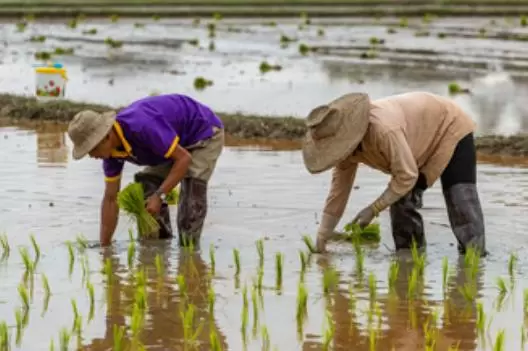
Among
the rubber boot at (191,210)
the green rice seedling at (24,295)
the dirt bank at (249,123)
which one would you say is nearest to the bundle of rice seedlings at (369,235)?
the rubber boot at (191,210)

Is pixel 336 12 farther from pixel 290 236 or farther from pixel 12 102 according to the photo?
pixel 290 236

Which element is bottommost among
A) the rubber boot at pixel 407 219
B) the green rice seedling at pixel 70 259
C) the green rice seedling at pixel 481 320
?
the green rice seedling at pixel 481 320

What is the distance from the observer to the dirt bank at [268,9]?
26031 millimetres

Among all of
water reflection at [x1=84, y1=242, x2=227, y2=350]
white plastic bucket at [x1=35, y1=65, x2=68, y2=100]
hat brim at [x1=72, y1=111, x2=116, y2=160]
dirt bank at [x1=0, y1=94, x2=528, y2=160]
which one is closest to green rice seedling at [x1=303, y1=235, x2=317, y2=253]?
water reflection at [x1=84, y1=242, x2=227, y2=350]

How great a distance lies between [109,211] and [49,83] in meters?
5.51

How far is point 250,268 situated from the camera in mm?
6375

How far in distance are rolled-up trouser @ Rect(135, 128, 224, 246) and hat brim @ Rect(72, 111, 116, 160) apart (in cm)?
69

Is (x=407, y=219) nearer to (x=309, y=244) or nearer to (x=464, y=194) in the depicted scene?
(x=464, y=194)

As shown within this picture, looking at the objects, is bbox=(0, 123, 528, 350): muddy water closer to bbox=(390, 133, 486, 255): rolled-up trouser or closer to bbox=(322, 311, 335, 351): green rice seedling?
bbox=(322, 311, 335, 351): green rice seedling

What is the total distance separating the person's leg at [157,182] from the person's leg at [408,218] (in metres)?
1.27

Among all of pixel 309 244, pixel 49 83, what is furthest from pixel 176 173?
pixel 49 83

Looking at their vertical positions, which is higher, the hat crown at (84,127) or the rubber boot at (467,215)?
the hat crown at (84,127)

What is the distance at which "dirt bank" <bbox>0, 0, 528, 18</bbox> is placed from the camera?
26031mm

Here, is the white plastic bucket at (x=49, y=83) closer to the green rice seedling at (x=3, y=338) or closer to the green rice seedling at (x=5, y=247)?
the green rice seedling at (x=5, y=247)
